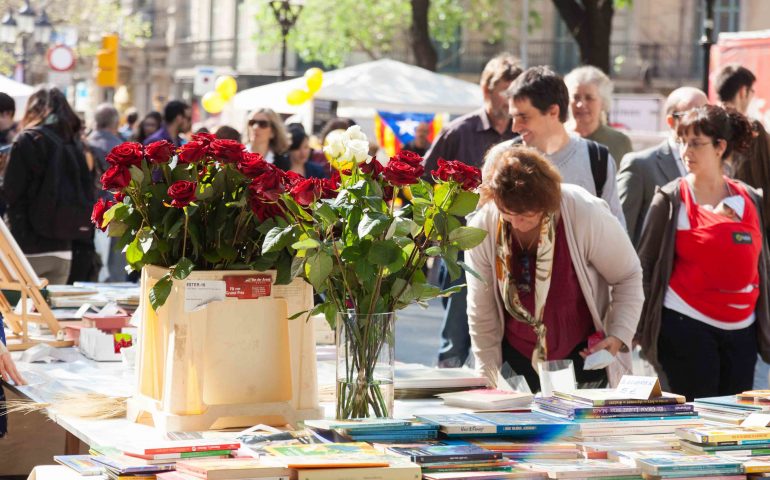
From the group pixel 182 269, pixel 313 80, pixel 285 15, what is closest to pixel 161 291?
pixel 182 269

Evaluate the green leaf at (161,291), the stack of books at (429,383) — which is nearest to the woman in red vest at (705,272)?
the stack of books at (429,383)

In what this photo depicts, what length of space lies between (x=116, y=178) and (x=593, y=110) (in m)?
4.44

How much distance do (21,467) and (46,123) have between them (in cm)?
359

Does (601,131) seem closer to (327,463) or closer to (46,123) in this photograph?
(46,123)

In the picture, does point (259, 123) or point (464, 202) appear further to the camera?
point (259, 123)

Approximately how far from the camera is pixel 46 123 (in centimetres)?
830

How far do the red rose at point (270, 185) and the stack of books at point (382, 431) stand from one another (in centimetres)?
58

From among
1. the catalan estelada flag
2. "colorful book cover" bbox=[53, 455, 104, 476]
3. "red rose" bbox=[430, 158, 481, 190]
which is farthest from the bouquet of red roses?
the catalan estelada flag

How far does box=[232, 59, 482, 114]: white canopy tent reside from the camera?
1983cm

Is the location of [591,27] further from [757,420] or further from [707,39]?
[757,420]

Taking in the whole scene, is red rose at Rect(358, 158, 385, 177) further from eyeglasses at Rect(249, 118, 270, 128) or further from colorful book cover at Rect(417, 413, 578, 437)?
eyeglasses at Rect(249, 118, 270, 128)

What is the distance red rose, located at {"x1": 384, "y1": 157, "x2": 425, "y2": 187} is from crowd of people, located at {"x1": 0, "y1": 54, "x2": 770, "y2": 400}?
1.16 meters

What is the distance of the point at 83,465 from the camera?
10.8 feet

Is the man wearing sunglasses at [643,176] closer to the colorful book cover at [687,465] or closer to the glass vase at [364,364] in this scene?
the glass vase at [364,364]
